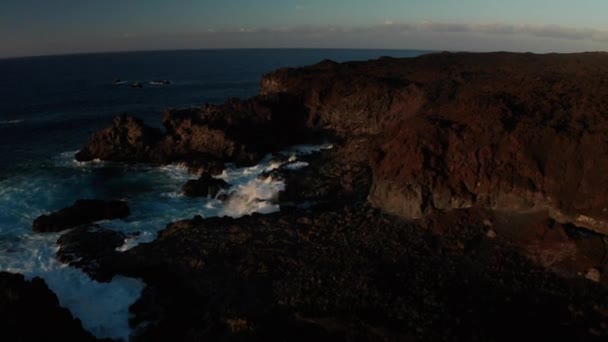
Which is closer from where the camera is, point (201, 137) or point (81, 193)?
point (81, 193)

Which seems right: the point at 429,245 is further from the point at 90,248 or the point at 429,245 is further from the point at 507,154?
the point at 90,248

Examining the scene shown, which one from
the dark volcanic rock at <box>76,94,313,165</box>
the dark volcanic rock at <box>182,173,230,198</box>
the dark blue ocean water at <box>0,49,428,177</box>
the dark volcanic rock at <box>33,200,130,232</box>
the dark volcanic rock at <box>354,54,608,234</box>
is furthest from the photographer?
the dark blue ocean water at <box>0,49,428,177</box>

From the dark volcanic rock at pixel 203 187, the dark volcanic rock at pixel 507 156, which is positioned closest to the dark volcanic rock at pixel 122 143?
the dark volcanic rock at pixel 203 187

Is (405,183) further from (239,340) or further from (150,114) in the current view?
(150,114)

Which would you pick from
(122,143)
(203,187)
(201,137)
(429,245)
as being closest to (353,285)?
(429,245)

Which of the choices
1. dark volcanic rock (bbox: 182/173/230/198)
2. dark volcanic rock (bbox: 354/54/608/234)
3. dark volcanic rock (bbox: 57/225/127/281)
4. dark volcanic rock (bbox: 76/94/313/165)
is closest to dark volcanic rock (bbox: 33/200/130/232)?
dark volcanic rock (bbox: 57/225/127/281)

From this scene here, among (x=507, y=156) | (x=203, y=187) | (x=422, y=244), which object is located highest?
(x=507, y=156)

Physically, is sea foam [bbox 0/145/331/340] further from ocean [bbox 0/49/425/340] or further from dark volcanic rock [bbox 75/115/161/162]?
dark volcanic rock [bbox 75/115/161/162]
